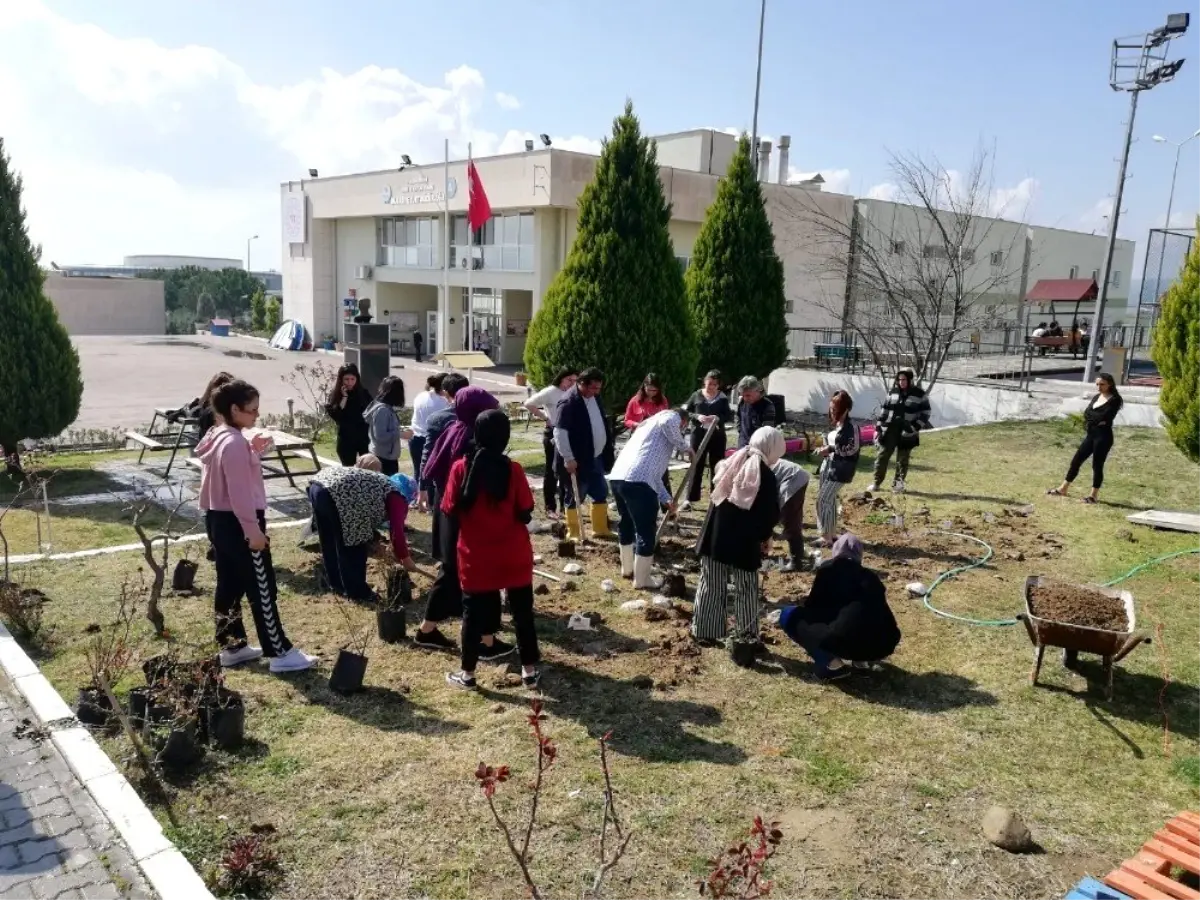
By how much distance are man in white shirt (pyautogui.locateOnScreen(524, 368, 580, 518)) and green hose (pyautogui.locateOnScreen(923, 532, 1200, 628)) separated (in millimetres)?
3460

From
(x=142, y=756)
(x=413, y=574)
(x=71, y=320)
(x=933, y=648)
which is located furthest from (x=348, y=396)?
(x=71, y=320)

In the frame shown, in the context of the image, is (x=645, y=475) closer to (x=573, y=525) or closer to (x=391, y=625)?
(x=573, y=525)

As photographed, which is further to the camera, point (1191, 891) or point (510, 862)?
point (510, 862)

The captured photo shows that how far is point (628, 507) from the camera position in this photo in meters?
6.92

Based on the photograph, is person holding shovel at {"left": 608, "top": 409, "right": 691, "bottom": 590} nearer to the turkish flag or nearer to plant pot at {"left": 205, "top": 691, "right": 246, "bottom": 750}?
plant pot at {"left": 205, "top": 691, "right": 246, "bottom": 750}

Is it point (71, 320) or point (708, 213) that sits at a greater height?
point (708, 213)

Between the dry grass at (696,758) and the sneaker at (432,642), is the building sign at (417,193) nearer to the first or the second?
the dry grass at (696,758)

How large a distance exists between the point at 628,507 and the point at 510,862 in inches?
139

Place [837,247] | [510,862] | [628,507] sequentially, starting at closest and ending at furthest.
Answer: [510,862] < [628,507] < [837,247]

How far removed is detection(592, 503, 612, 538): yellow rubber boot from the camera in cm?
858

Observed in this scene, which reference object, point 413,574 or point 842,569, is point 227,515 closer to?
point 413,574

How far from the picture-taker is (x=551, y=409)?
8719 millimetres

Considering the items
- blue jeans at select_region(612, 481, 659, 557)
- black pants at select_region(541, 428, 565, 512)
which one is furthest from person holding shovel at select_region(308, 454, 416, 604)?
black pants at select_region(541, 428, 565, 512)

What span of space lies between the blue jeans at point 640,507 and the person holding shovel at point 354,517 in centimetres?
164
